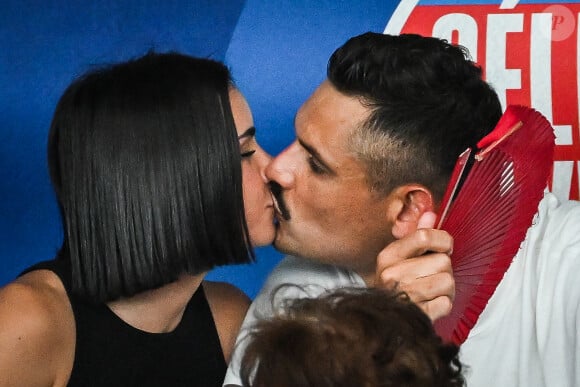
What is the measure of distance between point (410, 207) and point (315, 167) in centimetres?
17

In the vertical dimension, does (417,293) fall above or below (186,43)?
below

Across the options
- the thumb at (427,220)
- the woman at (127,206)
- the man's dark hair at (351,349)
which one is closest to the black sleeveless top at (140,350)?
the woman at (127,206)

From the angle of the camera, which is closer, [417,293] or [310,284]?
[417,293]

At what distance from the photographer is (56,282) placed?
4.90ft

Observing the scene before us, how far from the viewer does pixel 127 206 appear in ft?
4.68

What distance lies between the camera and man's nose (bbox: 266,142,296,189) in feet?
5.15

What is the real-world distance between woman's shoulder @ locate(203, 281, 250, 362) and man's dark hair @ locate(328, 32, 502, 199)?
342 mm

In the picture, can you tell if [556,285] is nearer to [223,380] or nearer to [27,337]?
[223,380]

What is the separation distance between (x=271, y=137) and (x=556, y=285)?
792 mm

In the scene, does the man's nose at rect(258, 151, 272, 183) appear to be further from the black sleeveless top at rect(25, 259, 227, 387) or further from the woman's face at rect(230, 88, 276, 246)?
the black sleeveless top at rect(25, 259, 227, 387)

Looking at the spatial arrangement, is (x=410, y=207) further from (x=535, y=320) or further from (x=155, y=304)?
(x=155, y=304)

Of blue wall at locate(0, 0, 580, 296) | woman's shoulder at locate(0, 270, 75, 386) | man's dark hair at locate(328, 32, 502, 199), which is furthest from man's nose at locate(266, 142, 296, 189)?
blue wall at locate(0, 0, 580, 296)

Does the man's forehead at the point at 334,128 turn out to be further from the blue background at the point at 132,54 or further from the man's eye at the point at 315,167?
the blue background at the point at 132,54

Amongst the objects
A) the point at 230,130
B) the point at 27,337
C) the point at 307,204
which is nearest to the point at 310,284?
the point at 307,204
